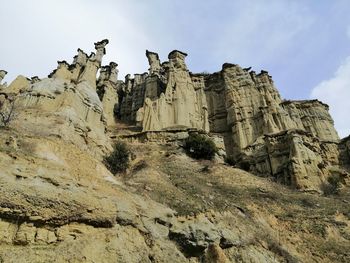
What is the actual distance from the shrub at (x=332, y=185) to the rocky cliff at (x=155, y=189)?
15.2 inches

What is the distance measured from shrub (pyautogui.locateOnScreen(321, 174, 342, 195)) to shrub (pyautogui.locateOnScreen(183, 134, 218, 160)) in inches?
428

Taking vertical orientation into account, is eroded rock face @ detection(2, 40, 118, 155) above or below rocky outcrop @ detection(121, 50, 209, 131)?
below

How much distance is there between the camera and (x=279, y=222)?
1919 cm

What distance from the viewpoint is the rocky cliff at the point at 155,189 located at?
1046cm

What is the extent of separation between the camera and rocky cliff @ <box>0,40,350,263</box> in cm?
1046

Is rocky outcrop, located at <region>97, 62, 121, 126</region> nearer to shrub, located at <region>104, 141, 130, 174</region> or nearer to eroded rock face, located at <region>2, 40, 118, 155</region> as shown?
eroded rock face, located at <region>2, 40, 118, 155</region>

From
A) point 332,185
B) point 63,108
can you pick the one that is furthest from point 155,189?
point 332,185

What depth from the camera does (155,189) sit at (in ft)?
57.1

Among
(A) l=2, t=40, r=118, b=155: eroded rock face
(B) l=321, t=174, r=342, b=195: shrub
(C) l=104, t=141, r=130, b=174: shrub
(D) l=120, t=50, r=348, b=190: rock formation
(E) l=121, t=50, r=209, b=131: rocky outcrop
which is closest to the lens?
(A) l=2, t=40, r=118, b=155: eroded rock face

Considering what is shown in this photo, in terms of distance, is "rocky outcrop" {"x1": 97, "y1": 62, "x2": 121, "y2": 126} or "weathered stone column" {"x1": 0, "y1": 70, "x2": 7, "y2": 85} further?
"rocky outcrop" {"x1": 97, "y1": 62, "x2": 121, "y2": 126}

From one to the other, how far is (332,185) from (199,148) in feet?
43.4

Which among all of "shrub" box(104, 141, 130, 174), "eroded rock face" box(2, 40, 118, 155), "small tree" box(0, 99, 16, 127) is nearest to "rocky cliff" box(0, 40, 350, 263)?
"eroded rock face" box(2, 40, 118, 155)

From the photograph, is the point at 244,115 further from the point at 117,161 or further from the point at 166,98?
the point at 117,161

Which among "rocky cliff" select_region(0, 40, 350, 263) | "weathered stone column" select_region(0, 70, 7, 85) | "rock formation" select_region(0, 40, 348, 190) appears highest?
"weathered stone column" select_region(0, 70, 7, 85)
